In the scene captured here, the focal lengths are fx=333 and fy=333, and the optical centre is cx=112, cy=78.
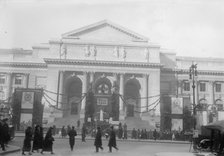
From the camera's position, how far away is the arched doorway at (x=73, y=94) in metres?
60.1

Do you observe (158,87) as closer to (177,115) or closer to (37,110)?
(177,115)

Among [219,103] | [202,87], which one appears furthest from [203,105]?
[219,103]

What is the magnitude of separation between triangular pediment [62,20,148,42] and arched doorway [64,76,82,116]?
26.5ft

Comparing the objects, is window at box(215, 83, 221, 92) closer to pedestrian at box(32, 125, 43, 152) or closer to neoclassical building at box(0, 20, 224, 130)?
neoclassical building at box(0, 20, 224, 130)

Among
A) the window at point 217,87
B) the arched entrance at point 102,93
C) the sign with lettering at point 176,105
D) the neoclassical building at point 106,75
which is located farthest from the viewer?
the window at point 217,87

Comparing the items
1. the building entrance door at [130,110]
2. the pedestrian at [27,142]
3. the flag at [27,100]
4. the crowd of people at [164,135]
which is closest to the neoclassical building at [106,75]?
the building entrance door at [130,110]

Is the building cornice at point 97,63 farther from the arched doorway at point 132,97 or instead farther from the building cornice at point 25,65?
the building cornice at point 25,65

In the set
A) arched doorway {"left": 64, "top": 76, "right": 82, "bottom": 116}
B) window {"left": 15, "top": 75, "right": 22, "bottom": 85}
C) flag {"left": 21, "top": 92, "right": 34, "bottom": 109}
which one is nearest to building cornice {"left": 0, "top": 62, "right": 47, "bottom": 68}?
window {"left": 15, "top": 75, "right": 22, "bottom": 85}

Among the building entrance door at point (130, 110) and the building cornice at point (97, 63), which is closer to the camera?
the building cornice at point (97, 63)

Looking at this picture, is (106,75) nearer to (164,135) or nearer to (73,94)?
(73,94)

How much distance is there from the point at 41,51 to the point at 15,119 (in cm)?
2806

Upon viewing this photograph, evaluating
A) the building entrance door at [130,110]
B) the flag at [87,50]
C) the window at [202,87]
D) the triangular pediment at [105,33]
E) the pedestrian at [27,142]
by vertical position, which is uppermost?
the triangular pediment at [105,33]

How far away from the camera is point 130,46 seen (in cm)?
6022

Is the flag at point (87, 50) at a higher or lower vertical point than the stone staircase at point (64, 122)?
higher
